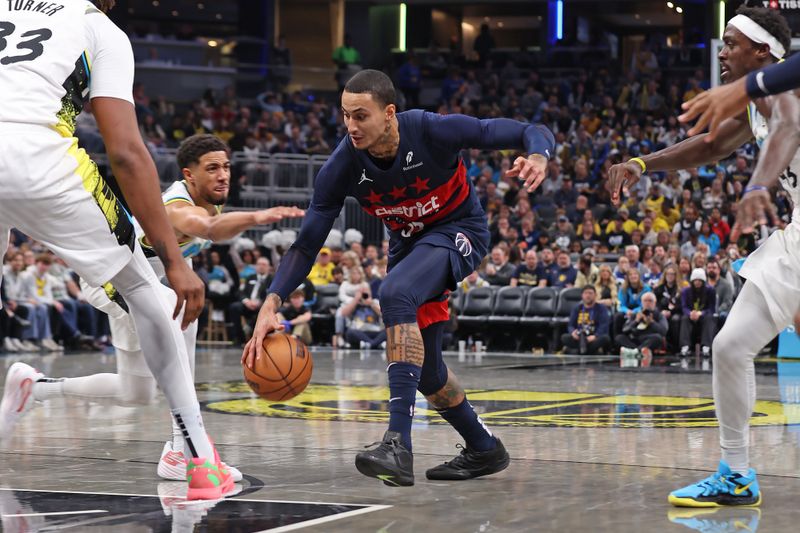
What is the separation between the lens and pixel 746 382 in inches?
205

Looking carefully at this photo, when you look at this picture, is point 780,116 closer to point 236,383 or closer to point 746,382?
point 746,382

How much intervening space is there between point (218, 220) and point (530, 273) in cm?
1434

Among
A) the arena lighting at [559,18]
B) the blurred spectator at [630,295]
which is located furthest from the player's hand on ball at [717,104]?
the arena lighting at [559,18]

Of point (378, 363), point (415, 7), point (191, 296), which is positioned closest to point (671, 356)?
point (378, 363)

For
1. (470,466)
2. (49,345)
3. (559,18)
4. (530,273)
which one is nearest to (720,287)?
(530,273)

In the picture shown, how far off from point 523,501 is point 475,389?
21.2 ft

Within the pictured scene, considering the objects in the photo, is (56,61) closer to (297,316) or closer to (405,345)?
(405,345)

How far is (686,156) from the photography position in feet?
19.4

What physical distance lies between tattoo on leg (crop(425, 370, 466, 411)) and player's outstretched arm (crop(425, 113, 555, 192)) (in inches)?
46.2

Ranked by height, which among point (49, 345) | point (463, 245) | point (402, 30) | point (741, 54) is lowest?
point (49, 345)

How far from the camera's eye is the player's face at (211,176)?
6531mm

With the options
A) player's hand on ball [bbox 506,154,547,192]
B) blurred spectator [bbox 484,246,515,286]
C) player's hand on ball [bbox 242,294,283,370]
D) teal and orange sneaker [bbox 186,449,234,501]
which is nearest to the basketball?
player's hand on ball [bbox 242,294,283,370]

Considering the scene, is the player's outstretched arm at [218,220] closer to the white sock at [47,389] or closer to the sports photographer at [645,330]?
the white sock at [47,389]

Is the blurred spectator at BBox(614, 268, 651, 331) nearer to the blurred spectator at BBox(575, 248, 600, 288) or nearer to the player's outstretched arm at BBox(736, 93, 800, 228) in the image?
the blurred spectator at BBox(575, 248, 600, 288)
